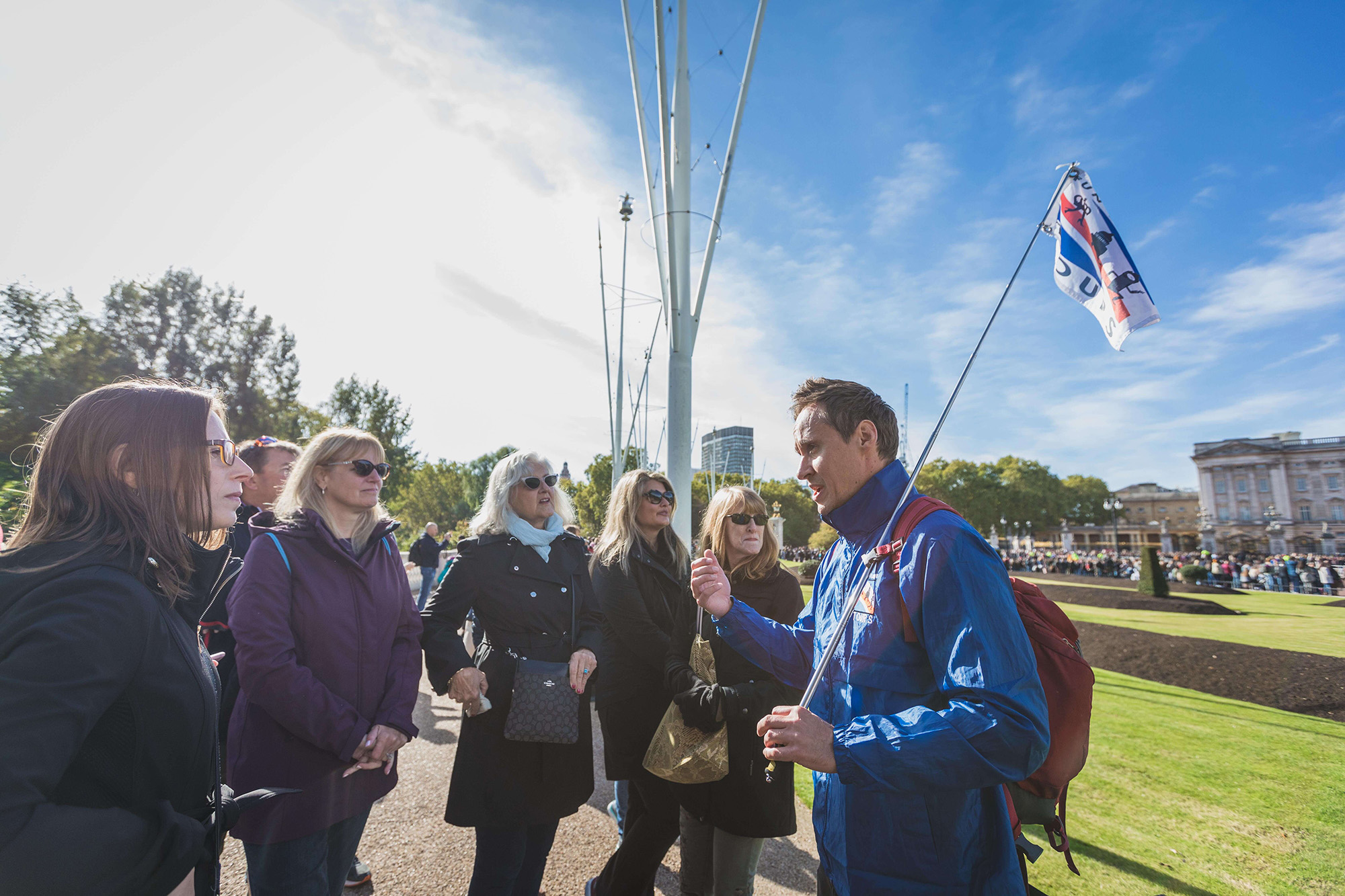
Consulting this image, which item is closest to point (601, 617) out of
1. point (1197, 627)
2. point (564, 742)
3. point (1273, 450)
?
point (564, 742)

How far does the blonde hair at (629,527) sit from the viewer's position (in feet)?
12.1

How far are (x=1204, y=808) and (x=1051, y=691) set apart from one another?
207 inches

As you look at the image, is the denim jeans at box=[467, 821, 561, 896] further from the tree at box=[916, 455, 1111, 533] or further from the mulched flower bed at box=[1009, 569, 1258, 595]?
the tree at box=[916, 455, 1111, 533]

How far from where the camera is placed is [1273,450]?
8244 centimetres

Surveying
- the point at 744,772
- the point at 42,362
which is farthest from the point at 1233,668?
the point at 42,362

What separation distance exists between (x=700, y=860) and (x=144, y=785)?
2.44m

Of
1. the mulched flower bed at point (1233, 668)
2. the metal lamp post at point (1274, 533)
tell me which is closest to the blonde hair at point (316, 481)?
the mulched flower bed at point (1233, 668)

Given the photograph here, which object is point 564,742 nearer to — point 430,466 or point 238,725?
point 238,725

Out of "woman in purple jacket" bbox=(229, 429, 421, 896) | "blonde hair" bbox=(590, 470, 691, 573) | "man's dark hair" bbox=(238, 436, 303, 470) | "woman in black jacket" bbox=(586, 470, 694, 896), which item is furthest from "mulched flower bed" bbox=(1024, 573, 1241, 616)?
"woman in purple jacket" bbox=(229, 429, 421, 896)

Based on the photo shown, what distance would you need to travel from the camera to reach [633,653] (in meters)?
3.42

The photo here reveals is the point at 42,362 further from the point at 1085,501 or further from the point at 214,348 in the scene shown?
the point at 1085,501

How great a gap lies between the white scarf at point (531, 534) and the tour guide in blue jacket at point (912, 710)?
1.69m

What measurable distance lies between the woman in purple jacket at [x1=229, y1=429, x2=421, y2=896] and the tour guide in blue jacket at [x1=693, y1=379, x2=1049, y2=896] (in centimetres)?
168

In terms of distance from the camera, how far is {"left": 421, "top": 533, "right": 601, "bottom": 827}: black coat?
278 centimetres
